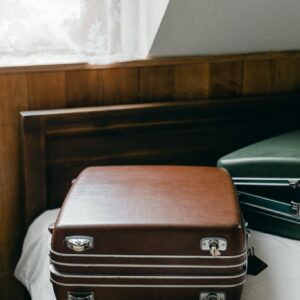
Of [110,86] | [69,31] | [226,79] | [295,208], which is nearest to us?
[295,208]

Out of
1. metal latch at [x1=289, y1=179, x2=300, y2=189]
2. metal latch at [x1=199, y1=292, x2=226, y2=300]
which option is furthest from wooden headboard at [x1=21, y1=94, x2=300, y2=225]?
metal latch at [x1=199, y1=292, x2=226, y2=300]

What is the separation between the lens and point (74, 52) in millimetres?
1708

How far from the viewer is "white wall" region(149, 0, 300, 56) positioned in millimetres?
1675

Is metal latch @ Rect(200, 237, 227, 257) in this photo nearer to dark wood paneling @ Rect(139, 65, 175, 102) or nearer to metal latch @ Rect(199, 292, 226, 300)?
metal latch @ Rect(199, 292, 226, 300)

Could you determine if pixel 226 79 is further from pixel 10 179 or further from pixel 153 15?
pixel 10 179

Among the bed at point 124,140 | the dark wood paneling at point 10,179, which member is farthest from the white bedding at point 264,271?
the dark wood paneling at point 10,179

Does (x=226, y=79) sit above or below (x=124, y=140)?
above

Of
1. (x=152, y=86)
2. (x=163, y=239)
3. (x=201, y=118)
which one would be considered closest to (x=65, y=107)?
(x=152, y=86)

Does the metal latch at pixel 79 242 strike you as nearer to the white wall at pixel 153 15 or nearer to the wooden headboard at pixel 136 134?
the wooden headboard at pixel 136 134

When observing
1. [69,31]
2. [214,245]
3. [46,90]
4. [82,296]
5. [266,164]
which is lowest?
[82,296]

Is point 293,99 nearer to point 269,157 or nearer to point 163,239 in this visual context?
point 269,157

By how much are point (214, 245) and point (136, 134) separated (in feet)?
2.14

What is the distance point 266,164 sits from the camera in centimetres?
155

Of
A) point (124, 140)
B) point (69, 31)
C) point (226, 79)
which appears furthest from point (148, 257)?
point (226, 79)
